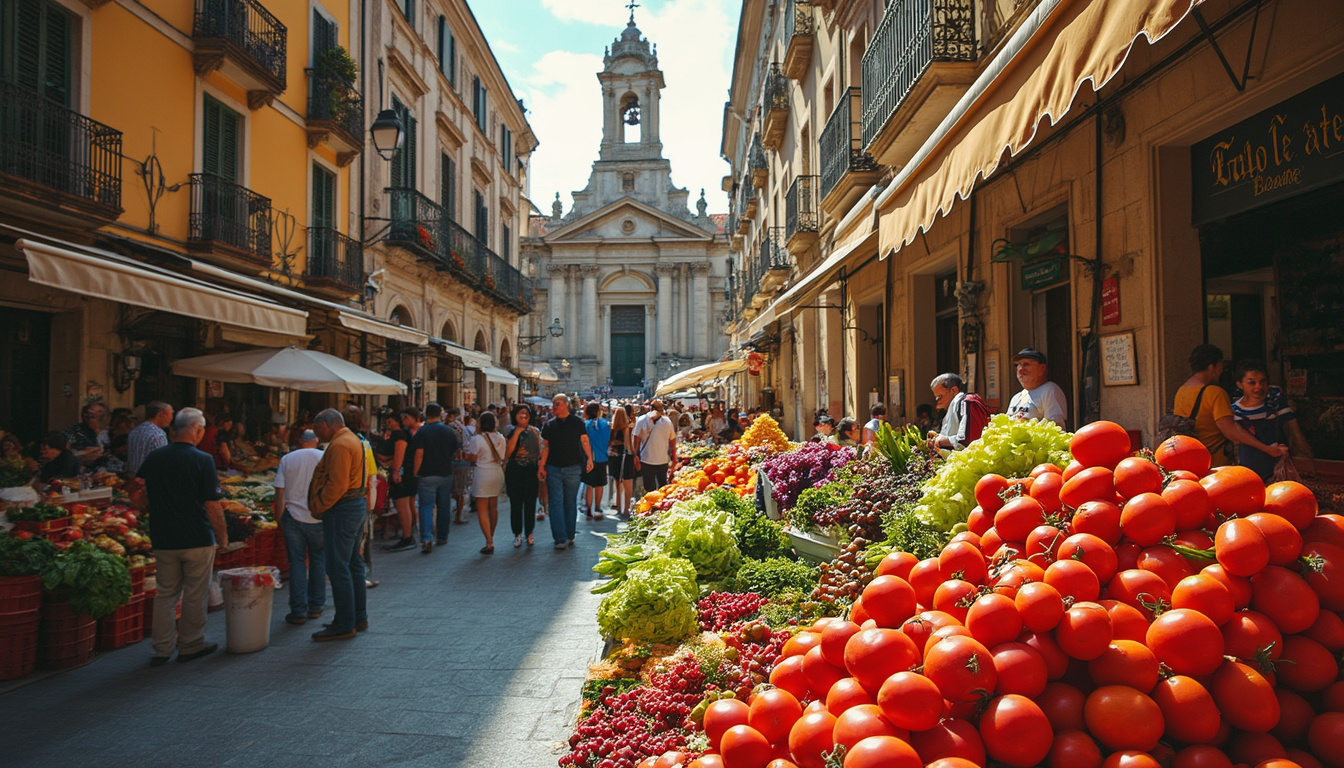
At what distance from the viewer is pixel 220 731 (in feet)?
12.6

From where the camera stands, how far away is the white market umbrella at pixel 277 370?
30.2ft

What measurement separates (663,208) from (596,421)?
144 ft

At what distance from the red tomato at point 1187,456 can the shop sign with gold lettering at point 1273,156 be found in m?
2.45

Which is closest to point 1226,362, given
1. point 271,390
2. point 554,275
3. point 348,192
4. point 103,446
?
point 103,446

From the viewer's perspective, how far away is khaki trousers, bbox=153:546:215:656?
4.99 m

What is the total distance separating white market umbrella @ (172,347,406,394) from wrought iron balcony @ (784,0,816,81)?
11.3 m

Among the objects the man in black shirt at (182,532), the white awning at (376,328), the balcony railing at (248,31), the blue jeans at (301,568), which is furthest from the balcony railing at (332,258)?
the man in black shirt at (182,532)

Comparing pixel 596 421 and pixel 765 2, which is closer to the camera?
pixel 596 421

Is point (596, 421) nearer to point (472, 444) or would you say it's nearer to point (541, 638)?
point (472, 444)

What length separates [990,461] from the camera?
304 centimetres

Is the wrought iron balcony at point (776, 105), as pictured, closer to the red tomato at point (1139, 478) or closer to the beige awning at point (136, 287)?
the beige awning at point (136, 287)

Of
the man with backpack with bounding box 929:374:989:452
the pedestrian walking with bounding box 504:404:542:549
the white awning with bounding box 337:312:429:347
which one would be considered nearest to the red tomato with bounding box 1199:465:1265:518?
the man with backpack with bounding box 929:374:989:452

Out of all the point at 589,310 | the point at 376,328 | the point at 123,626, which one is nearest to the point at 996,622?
the point at 123,626

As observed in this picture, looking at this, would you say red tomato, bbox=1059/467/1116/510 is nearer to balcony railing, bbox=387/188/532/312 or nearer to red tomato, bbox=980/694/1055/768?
red tomato, bbox=980/694/1055/768
